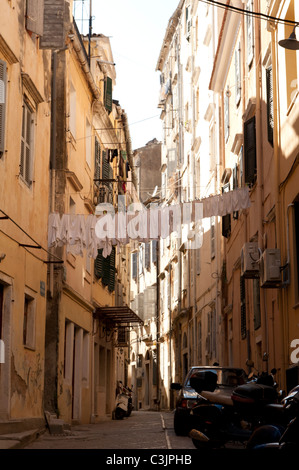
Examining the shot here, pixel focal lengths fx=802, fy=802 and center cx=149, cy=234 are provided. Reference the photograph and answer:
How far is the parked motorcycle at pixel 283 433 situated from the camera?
552cm

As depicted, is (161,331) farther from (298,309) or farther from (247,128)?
(298,309)

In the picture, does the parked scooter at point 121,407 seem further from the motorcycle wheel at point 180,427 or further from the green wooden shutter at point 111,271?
the motorcycle wheel at point 180,427

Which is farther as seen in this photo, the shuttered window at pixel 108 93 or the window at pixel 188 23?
the window at pixel 188 23

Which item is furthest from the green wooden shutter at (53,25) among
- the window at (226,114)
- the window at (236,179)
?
the window at (226,114)

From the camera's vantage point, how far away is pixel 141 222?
1636cm

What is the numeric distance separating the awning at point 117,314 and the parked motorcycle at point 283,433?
69.0ft

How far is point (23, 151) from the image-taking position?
54.7ft

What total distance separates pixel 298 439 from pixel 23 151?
40.0 ft

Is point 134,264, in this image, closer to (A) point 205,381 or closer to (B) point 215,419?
(A) point 205,381

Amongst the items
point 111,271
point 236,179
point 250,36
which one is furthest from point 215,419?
point 111,271

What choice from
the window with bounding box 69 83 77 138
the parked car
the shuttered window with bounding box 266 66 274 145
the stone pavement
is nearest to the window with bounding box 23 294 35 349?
the stone pavement

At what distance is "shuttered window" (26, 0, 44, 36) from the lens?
55.3 feet
